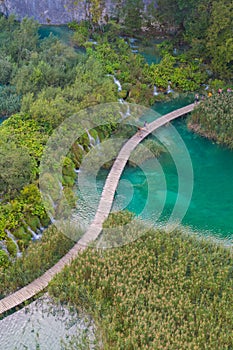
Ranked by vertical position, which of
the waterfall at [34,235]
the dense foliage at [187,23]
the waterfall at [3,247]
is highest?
the dense foliage at [187,23]

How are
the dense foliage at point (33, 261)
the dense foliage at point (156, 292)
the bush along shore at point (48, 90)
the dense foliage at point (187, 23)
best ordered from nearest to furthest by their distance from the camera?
the dense foliage at point (156, 292) → the dense foliage at point (33, 261) → the bush along shore at point (48, 90) → the dense foliage at point (187, 23)

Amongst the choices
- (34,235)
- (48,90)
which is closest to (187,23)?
(48,90)

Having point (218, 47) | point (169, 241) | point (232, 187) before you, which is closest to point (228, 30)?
point (218, 47)

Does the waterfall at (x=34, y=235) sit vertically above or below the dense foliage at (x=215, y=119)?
below

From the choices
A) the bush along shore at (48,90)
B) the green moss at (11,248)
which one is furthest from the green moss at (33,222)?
the green moss at (11,248)

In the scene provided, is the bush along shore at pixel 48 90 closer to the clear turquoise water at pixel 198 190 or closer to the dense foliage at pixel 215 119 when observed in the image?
the clear turquoise water at pixel 198 190

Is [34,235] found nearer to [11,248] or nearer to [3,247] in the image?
[11,248]

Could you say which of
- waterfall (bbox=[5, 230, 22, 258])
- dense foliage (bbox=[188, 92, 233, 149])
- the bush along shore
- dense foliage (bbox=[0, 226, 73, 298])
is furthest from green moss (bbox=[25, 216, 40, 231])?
dense foliage (bbox=[188, 92, 233, 149])
